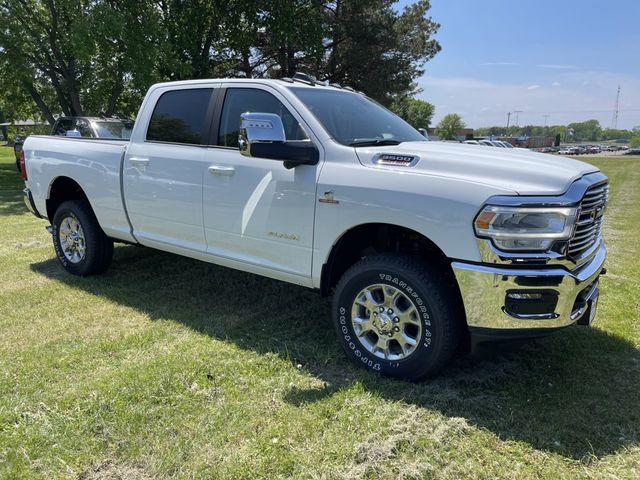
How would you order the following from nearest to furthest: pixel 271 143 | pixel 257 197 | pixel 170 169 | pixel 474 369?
1. pixel 271 143
2. pixel 474 369
3. pixel 257 197
4. pixel 170 169

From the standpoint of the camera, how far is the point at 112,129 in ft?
38.2

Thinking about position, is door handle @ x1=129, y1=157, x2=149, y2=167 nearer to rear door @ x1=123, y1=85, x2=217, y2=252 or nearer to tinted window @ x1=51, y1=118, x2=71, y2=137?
rear door @ x1=123, y1=85, x2=217, y2=252

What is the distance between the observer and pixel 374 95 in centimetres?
2477

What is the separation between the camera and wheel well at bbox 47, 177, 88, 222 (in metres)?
5.77

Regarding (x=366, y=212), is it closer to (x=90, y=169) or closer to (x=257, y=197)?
(x=257, y=197)

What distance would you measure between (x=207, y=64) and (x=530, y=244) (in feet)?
67.4

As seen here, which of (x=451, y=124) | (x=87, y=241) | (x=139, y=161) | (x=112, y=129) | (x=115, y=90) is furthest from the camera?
(x=451, y=124)

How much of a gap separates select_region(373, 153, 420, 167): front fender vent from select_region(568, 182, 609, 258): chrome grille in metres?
1.01

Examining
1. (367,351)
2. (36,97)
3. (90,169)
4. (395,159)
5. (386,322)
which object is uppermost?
(36,97)

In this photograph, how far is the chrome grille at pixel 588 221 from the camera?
9.71 ft

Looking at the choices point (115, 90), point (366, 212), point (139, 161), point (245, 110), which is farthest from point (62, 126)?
point (366, 212)

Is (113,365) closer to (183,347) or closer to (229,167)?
(183,347)

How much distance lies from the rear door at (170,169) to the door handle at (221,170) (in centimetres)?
13

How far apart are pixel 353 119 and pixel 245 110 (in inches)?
34.8
